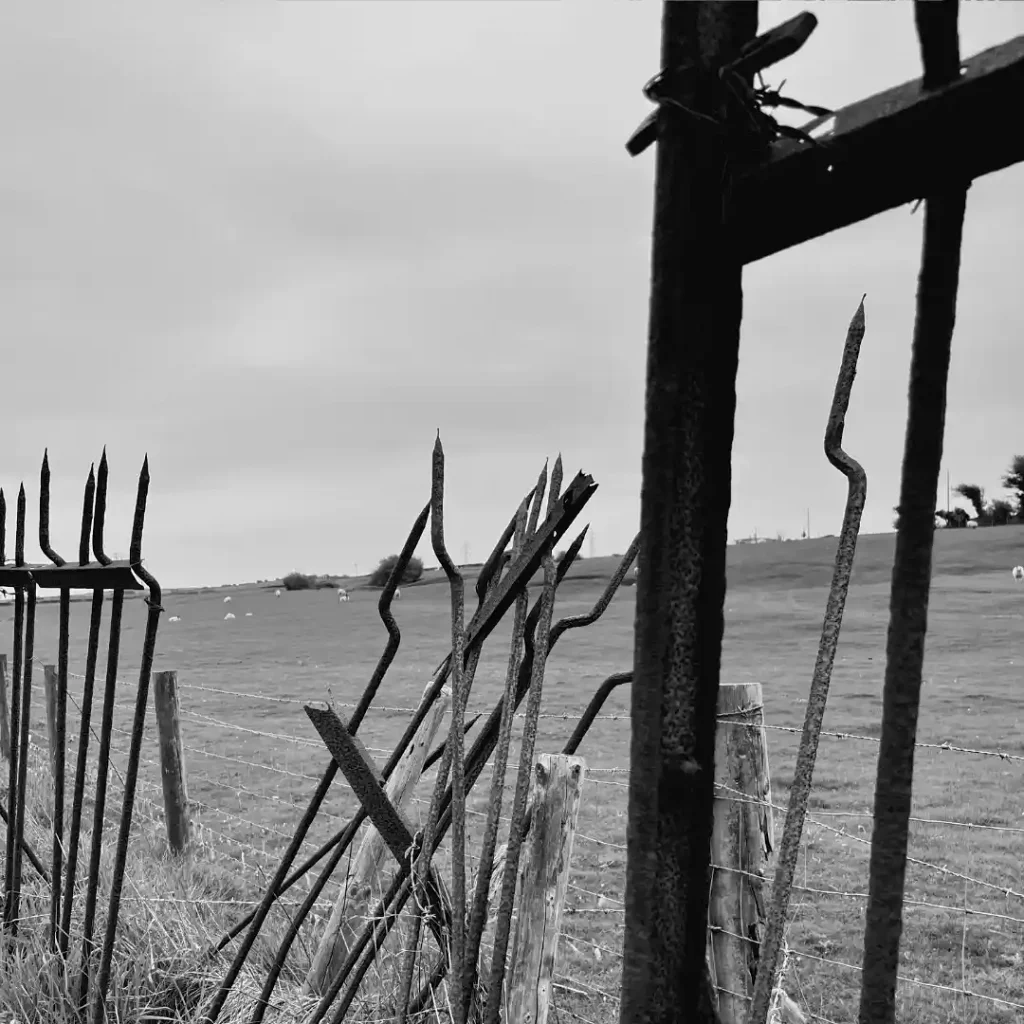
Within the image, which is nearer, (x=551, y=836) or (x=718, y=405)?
(x=718, y=405)

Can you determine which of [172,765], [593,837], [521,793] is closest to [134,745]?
[521,793]

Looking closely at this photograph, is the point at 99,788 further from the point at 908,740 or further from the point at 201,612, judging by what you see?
the point at 201,612

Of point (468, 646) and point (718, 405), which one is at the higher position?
point (718, 405)

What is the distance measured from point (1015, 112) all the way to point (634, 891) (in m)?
0.92

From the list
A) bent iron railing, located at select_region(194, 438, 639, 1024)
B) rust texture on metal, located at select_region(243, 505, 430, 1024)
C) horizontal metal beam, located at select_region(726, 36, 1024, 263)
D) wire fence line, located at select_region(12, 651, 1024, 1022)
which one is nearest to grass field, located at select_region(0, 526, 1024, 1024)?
wire fence line, located at select_region(12, 651, 1024, 1022)

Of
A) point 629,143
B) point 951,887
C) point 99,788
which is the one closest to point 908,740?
point 629,143

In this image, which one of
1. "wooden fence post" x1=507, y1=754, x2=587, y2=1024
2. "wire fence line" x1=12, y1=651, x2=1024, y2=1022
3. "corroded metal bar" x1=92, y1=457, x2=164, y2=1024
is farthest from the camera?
"wire fence line" x1=12, y1=651, x2=1024, y2=1022

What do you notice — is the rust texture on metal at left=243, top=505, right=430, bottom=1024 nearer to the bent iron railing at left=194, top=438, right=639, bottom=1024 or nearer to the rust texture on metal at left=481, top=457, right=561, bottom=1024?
the bent iron railing at left=194, top=438, right=639, bottom=1024

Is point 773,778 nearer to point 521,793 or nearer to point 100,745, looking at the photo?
point 100,745

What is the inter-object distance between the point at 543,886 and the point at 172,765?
510 centimetres

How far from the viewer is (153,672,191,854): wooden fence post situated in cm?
644

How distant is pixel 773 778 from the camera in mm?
10234

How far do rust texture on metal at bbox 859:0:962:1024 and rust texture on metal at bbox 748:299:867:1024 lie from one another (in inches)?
5.1

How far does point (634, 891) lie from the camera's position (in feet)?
3.92
